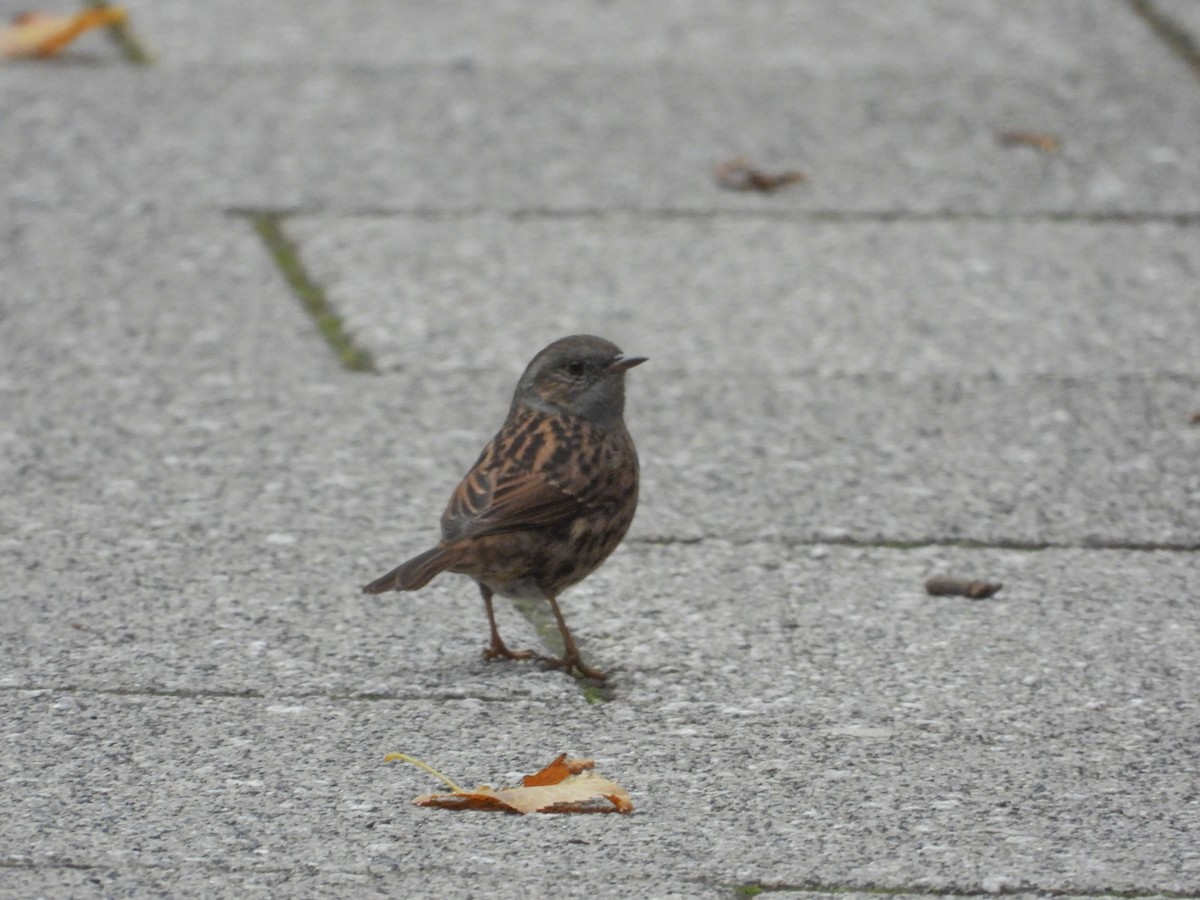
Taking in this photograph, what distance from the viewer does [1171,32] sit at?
9086mm

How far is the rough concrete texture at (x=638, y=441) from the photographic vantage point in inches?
146

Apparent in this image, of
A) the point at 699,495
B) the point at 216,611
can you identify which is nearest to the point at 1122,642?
the point at 699,495

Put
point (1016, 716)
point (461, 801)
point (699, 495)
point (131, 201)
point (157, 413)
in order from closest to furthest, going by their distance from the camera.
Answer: point (461, 801) < point (1016, 716) < point (699, 495) < point (157, 413) < point (131, 201)

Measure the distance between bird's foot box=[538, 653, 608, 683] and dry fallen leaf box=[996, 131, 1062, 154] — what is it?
4.13 metres

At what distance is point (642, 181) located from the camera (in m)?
7.54

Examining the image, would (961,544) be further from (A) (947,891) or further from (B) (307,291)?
(B) (307,291)

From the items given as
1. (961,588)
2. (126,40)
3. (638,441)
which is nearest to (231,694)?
(961,588)

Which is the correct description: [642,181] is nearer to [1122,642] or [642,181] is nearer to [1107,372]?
[1107,372]

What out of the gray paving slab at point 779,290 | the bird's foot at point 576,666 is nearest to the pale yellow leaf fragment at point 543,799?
the bird's foot at point 576,666

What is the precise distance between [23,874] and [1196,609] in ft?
8.91

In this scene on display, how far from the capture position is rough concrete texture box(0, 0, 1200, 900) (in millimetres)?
3697

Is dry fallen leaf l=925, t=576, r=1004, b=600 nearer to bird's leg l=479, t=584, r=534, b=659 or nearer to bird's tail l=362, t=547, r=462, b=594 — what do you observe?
bird's leg l=479, t=584, r=534, b=659

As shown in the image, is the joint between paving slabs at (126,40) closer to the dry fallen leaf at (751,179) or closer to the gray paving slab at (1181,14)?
the dry fallen leaf at (751,179)

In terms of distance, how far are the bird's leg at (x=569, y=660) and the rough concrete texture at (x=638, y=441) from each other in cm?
6
